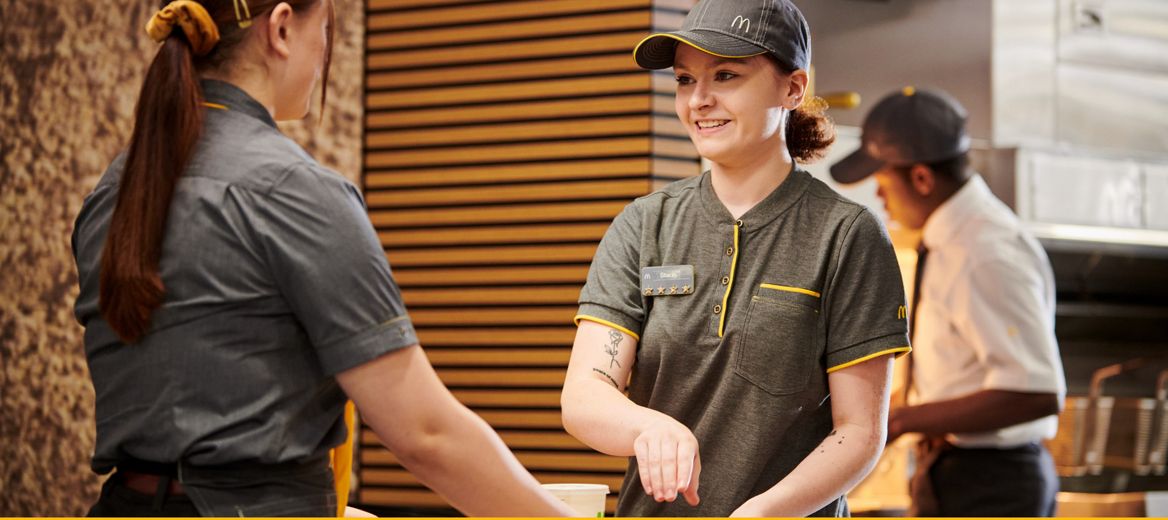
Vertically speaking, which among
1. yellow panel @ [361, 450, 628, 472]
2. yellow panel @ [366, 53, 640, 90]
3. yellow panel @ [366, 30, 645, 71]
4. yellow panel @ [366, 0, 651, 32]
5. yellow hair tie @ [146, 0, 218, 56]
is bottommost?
yellow panel @ [361, 450, 628, 472]

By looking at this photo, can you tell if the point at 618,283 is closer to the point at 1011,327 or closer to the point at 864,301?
the point at 864,301

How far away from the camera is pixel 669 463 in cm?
165

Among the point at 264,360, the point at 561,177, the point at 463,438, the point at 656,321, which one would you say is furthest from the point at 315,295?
the point at 561,177

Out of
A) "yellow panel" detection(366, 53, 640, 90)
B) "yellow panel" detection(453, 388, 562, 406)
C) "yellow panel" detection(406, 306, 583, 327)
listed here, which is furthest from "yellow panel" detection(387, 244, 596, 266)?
"yellow panel" detection(366, 53, 640, 90)

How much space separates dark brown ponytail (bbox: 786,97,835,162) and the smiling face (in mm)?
139

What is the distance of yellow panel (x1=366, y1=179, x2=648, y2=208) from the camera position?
4387 mm

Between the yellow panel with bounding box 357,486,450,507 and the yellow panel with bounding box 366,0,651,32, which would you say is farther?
the yellow panel with bounding box 357,486,450,507

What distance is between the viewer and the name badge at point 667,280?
194 cm

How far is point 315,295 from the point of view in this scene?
1.36m

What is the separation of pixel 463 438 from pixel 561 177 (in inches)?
121

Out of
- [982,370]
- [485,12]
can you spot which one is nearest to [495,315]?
[485,12]

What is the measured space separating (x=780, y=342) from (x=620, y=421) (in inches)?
10.7

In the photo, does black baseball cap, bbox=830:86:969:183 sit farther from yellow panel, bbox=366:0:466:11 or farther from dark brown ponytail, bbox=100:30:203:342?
dark brown ponytail, bbox=100:30:203:342

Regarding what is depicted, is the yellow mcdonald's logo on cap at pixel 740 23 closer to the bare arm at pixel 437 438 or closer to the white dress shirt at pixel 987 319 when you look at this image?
the bare arm at pixel 437 438
